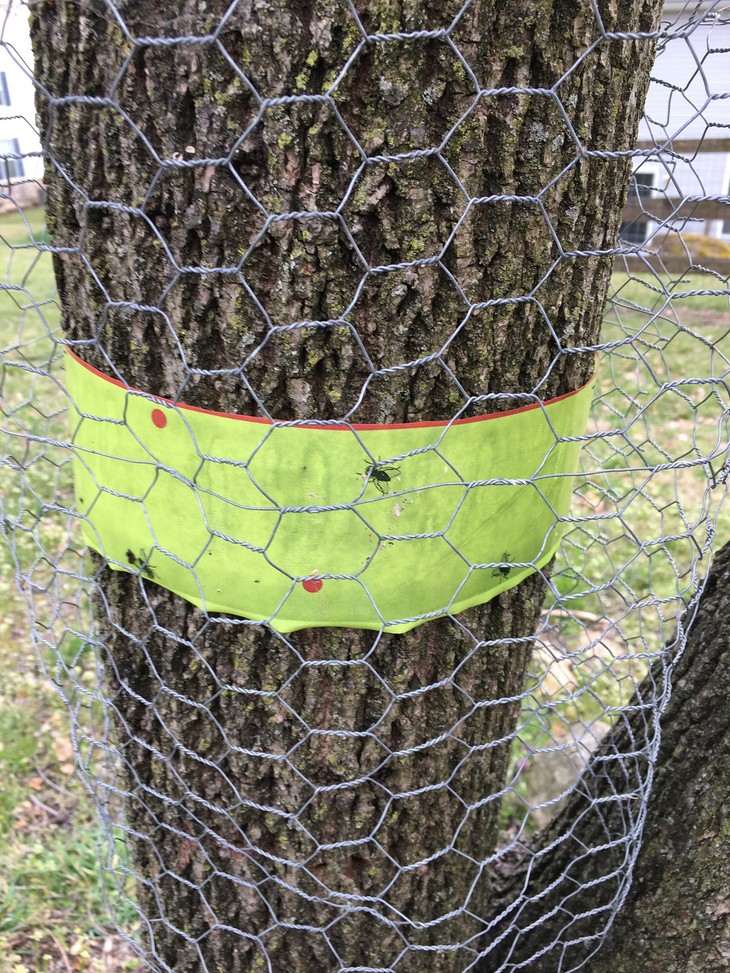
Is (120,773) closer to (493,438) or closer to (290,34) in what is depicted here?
(493,438)

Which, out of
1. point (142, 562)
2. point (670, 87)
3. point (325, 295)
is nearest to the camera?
point (325, 295)

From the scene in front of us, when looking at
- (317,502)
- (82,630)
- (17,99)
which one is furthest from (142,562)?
(82,630)

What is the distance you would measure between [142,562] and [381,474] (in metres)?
0.32

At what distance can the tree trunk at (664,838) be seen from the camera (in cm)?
106

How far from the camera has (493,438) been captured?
2.64ft

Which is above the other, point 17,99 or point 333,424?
point 17,99

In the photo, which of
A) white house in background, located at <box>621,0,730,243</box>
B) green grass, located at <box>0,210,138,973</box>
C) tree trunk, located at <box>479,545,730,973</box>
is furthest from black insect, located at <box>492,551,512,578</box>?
green grass, located at <box>0,210,138,973</box>

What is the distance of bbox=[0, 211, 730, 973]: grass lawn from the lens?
1.05 m

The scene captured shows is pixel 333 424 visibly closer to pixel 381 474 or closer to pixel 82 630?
pixel 381 474

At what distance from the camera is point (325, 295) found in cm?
75

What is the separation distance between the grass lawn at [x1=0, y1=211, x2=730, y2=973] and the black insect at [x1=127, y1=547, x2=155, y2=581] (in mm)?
130

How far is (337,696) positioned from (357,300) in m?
0.46

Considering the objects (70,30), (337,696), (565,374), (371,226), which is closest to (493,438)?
(565,374)

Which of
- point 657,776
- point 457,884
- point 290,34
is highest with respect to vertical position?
point 290,34
